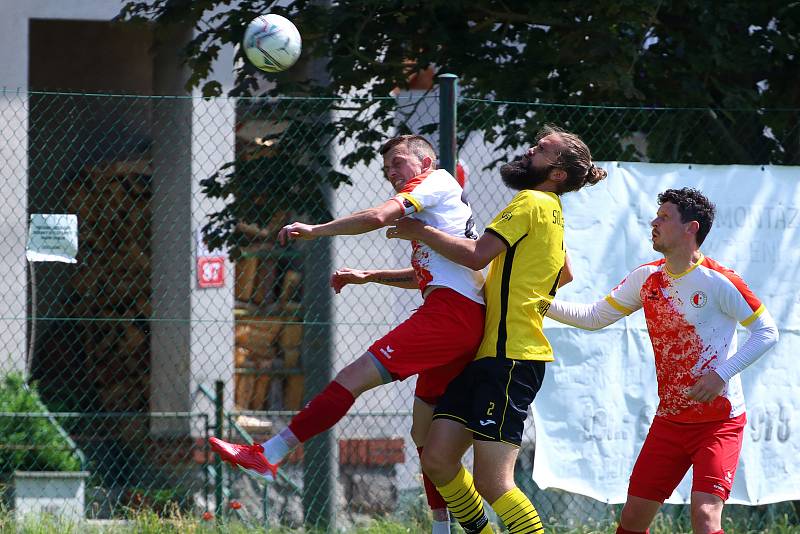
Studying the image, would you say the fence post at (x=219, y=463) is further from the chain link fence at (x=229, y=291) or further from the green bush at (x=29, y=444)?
the green bush at (x=29, y=444)

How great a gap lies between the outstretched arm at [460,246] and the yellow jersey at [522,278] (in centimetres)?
6

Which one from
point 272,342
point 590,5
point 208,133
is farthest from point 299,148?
point 272,342

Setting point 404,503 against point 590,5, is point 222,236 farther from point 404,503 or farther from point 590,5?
point 590,5

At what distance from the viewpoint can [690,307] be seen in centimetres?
493

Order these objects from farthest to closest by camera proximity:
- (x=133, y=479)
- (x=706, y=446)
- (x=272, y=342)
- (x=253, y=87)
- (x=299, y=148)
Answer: (x=272, y=342)
(x=133, y=479)
(x=253, y=87)
(x=299, y=148)
(x=706, y=446)

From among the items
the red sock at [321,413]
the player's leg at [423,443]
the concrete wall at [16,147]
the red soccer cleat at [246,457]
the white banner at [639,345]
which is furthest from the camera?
the concrete wall at [16,147]

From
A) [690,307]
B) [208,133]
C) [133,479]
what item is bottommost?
[133,479]

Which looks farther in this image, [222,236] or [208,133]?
[208,133]

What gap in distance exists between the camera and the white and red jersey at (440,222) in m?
4.90

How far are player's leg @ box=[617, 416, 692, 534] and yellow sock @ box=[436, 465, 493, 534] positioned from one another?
0.63 meters

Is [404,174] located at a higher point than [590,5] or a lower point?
lower

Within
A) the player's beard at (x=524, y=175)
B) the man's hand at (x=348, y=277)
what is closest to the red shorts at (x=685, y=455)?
the player's beard at (x=524, y=175)

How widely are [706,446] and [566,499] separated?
2.69 metres

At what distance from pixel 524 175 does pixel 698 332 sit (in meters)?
0.99
